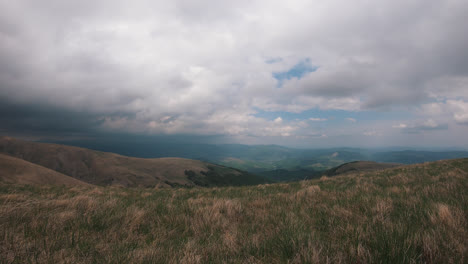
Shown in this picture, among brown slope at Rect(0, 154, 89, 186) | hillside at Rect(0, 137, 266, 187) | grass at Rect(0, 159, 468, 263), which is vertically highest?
grass at Rect(0, 159, 468, 263)

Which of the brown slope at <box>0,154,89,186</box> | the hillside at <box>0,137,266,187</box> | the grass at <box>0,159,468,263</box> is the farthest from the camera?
the hillside at <box>0,137,266,187</box>

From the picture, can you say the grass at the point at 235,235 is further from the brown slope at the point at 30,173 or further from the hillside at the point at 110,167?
the hillside at the point at 110,167

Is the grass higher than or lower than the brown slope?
higher

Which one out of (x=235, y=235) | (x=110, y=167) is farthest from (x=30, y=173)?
(x=110, y=167)

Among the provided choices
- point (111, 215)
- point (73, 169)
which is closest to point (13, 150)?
point (73, 169)

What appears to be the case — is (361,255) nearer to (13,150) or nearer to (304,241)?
(304,241)

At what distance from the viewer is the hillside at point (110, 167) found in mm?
130150

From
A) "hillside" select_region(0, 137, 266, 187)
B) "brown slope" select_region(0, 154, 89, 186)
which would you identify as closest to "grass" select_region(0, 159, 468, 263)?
"brown slope" select_region(0, 154, 89, 186)

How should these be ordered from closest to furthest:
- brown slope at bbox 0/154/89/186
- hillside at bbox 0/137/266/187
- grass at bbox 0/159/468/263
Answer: grass at bbox 0/159/468/263 → brown slope at bbox 0/154/89/186 → hillside at bbox 0/137/266/187

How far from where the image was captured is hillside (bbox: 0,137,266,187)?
130150 millimetres

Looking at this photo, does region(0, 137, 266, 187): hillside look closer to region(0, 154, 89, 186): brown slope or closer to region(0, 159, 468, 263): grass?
region(0, 154, 89, 186): brown slope

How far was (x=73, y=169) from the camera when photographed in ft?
501

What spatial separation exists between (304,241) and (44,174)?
255 ft

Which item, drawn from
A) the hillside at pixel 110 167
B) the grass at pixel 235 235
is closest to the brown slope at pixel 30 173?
the grass at pixel 235 235
